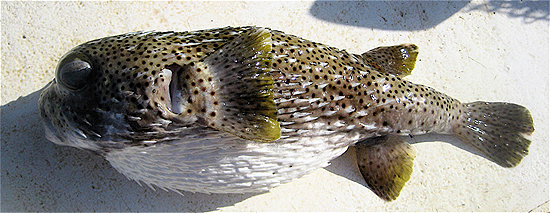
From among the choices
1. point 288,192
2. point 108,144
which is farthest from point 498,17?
point 108,144

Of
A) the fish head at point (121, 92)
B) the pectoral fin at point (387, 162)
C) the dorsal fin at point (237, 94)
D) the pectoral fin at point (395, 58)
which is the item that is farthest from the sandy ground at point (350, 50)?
the dorsal fin at point (237, 94)

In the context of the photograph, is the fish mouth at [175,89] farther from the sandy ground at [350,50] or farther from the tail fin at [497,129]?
the tail fin at [497,129]

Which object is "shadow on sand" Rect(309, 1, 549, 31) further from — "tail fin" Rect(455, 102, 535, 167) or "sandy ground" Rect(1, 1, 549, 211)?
"tail fin" Rect(455, 102, 535, 167)

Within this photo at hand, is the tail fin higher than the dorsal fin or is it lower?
lower

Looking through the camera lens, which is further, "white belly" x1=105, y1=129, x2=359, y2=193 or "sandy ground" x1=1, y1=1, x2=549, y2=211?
"sandy ground" x1=1, y1=1, x2=549, y2=211

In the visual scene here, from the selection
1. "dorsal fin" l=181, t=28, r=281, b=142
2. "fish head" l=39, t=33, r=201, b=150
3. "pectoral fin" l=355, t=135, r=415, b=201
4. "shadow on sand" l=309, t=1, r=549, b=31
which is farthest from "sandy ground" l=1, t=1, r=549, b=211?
"dorsal fin" l=181, t=28, r=281, b=142

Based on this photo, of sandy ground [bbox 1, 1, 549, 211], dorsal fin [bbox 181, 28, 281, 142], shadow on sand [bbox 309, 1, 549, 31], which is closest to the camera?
dorsal fin [bbox 181, 28, 281, 142]

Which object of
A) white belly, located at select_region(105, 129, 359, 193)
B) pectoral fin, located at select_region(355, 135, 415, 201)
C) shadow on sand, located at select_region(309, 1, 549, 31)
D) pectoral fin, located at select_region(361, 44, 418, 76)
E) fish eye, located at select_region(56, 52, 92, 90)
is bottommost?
pectoral fin, located at select_region(355, 135, 415, 201)

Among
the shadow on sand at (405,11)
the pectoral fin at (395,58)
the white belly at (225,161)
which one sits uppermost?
the shadow on sand at (405,11)
